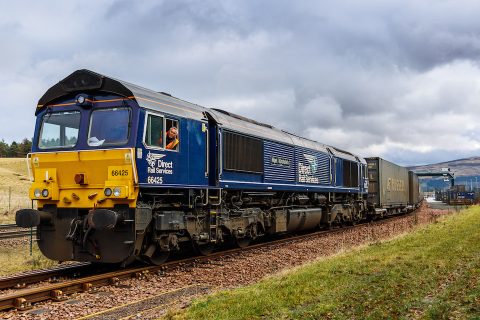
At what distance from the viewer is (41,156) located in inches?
460

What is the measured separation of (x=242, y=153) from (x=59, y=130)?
19.4 ft

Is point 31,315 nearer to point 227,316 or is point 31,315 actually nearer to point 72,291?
point 72,291

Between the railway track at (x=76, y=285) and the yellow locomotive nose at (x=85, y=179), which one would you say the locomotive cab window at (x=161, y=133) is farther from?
the railway track at (x=76, y=285)

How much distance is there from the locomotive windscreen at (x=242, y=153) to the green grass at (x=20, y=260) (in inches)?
239

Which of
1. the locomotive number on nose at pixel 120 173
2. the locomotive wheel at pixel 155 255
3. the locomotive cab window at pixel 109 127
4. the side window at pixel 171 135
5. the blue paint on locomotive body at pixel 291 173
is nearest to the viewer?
the locomotive number on nose at pixel 120 173

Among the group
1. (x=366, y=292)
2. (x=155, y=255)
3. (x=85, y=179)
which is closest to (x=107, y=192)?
(x=85, y=179)

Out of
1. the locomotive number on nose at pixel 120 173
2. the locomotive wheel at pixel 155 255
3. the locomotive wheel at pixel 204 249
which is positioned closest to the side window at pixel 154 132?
the locomotive number on nose at pixel 120 173

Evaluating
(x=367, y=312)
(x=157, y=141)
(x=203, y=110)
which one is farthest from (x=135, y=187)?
(x=367, y=312)

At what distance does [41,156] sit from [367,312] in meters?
8.66

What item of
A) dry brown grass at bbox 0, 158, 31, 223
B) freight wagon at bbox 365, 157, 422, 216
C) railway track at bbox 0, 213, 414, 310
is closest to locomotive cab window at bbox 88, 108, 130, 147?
railway track at bbox 0, 213, 414, 310

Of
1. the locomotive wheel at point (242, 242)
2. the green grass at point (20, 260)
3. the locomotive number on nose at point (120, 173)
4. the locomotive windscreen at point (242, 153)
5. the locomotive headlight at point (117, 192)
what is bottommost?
the green grass at point (20, 260)

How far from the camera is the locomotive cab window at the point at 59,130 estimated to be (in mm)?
11500

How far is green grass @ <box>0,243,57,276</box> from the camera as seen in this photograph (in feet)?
44.3

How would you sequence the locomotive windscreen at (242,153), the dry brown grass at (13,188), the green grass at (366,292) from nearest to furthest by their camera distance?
the green grass at (366,292), the locomotive windscreen at (242,153), the dry brown grass at (13,188)
